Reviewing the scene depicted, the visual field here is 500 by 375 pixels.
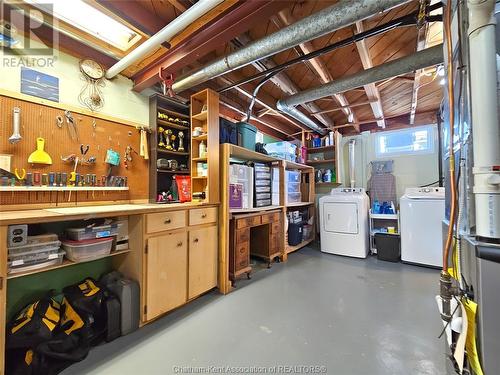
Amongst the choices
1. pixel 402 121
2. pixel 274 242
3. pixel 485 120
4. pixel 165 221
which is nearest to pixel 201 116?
pixel 165 221

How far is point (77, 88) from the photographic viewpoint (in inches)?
77.0

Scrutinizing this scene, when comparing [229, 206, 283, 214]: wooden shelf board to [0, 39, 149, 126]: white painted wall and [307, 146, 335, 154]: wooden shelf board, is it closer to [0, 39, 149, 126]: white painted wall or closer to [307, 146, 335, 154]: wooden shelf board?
[0, 39, 149, 126]: white painted wall

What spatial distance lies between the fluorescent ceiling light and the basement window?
447 cm

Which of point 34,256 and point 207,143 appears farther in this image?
point 207,143

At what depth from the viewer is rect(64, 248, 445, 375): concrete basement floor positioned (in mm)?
1404

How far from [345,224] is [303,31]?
306 cm

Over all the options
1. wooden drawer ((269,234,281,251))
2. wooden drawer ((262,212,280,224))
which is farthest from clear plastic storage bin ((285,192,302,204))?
wooden drawer ((269,234,281,251))

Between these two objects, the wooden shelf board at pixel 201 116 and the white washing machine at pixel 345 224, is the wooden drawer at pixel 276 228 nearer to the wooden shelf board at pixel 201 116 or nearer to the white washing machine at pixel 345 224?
the white washing machine at pixel 345 224

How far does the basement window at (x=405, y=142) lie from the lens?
3.97m

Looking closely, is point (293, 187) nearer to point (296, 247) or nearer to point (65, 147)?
point (296, 247)

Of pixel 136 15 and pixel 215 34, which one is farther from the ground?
pixel 136 15

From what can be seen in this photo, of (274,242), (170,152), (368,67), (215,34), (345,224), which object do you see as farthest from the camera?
(345,224)

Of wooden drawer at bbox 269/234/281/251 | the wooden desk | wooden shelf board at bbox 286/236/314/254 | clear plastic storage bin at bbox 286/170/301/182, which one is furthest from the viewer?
clear plastic storage bin at bbox 286/170/301/182

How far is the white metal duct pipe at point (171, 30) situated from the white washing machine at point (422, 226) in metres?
3.60
